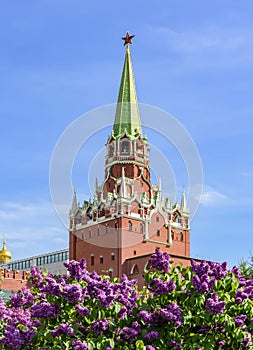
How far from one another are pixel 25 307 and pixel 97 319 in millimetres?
3896

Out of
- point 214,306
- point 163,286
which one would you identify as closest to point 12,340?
point 163,286

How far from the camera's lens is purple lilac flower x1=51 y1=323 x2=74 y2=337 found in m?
11.6

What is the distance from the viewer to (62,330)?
11.7m

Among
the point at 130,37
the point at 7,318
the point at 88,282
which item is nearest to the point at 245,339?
the point at 88,282

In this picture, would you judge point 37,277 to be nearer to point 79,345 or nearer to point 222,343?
point 79,345

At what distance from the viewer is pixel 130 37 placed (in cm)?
7231

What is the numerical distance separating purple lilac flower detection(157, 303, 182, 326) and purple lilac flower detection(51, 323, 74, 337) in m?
1.75

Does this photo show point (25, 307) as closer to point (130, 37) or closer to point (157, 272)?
point (157, 272)

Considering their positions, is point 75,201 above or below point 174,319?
above

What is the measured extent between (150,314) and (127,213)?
51814 millimetres

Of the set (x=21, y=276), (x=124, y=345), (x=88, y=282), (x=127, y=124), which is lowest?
(x=124, y=345)

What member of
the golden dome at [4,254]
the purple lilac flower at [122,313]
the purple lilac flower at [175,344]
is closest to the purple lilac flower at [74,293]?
the purple lilac flower at [122,313]

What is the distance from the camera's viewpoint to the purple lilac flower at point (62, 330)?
11.6 meters

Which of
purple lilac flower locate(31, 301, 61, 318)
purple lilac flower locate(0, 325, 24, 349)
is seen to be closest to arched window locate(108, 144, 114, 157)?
purple lilac flower locate(31, 301, 61, 318)
